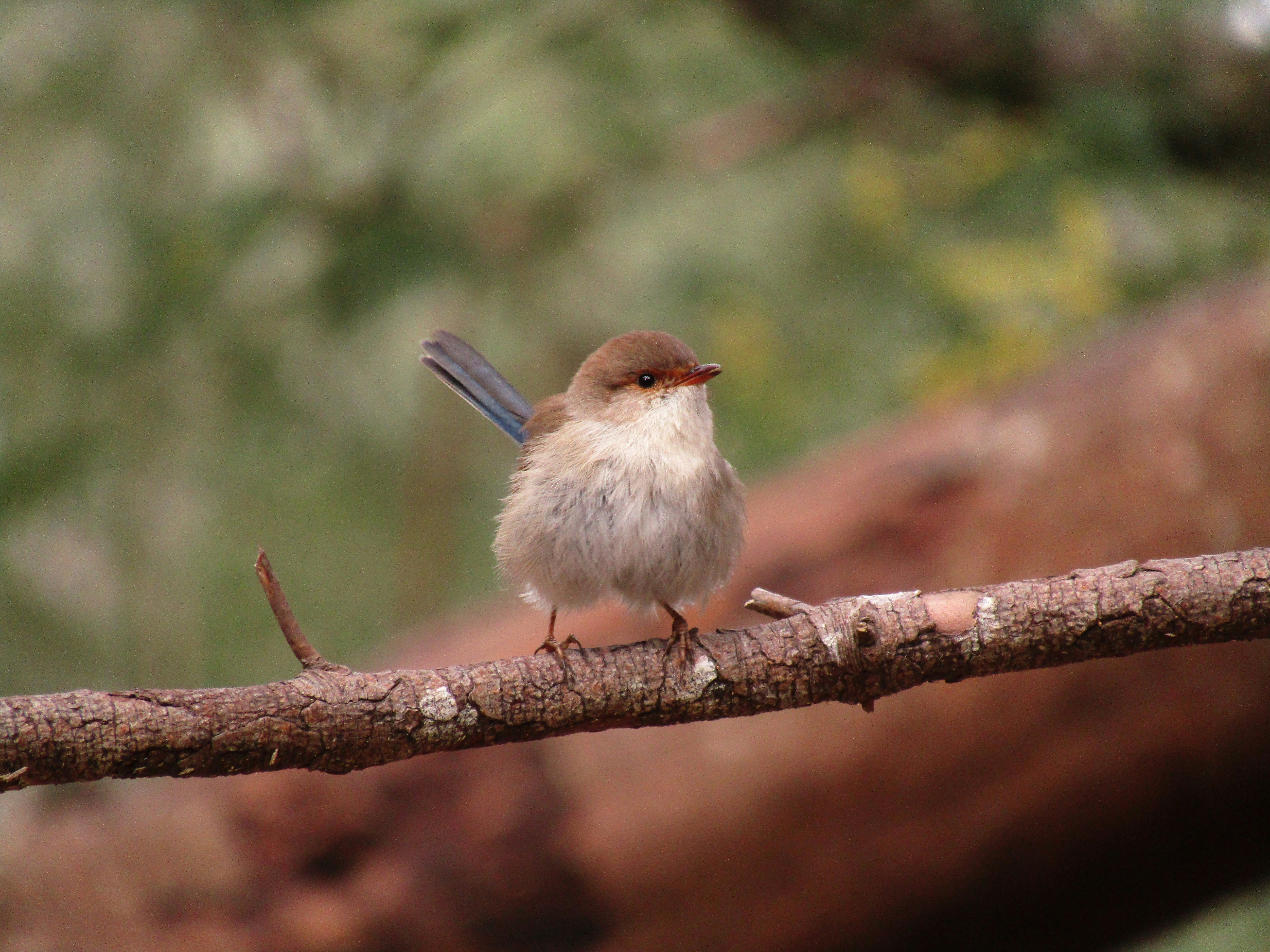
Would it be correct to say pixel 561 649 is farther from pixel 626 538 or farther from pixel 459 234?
pixel 459 234

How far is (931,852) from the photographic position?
434cm

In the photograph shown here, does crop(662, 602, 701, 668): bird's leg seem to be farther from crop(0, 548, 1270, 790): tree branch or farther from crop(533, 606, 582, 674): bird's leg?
crop(533, 606, 582, 674): bird's leg

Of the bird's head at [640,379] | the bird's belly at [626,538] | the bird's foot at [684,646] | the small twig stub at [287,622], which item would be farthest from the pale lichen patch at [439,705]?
the bird's head at [640,379]

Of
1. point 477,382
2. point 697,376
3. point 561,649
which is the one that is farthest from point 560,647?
point 477,382

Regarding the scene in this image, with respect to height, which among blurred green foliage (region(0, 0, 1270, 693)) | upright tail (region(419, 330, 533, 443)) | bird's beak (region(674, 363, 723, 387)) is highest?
blurred green foliage (region(0, 0, 1270, 693))

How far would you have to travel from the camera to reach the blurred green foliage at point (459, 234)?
14.5 ft

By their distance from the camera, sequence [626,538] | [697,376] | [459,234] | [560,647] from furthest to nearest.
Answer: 1. [459,234]
2. [697,376]
3. [626,538]
4. [560,647]

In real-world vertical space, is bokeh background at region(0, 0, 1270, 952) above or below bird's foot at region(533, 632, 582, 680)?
above

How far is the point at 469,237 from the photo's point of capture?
5.03 m

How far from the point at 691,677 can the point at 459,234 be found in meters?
2.93

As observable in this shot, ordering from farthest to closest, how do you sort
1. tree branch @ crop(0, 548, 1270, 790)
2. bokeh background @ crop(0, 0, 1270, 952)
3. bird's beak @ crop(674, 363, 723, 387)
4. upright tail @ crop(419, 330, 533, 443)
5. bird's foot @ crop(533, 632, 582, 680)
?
bokeh background @ crop(0, 0, 1270, 952)
upright tail @ crop(419, 330, 533, 443)
bird's beak @ crop(674, 363, 723, 387)
bird's foot @ crop(533, 632, 582, 680)
tree branch @ crop(0, 548, 1270, 790)

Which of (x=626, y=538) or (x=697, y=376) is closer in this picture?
(x=626, y=538)

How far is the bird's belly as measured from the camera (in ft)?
10.4

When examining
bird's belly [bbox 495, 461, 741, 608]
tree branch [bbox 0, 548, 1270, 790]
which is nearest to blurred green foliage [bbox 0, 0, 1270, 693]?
bird's belly [bbox 495, 461, 741, 608]
